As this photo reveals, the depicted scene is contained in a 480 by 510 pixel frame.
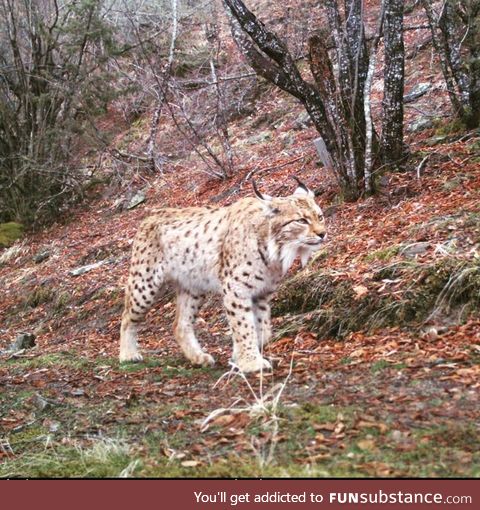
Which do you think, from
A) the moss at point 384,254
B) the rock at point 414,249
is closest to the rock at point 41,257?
the moss at point 384,254

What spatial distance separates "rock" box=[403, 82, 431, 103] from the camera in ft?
49.0

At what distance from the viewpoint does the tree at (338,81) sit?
10234mm

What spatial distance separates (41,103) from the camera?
1891 centimetres

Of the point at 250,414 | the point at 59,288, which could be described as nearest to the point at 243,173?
the point at 59,288

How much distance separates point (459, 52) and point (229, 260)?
20.8 feet

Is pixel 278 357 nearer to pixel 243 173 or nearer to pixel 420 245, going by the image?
pixel 420 245

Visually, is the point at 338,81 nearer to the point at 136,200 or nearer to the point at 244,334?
the point at 244,334

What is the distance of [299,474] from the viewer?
12.6 ft

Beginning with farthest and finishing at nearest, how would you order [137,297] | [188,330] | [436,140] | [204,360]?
[436,140] < [137,297] < [188,330] < [204,360]

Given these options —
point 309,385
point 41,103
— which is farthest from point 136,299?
point 41,103

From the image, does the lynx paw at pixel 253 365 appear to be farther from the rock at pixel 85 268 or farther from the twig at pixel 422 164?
the rock at pixel 85 268

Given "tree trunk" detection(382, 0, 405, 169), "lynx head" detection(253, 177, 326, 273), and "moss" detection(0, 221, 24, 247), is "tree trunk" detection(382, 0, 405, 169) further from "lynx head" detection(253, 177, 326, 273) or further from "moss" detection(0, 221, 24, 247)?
"moss" detection(0, 221, 24, 247)

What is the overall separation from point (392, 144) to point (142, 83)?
33.6 ft

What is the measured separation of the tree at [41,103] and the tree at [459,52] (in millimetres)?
10390
